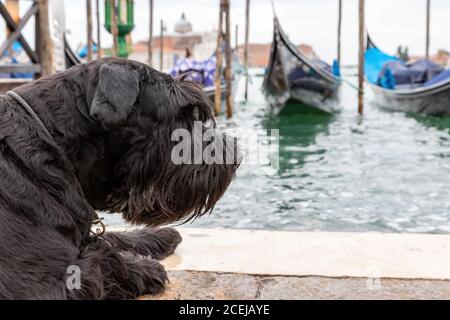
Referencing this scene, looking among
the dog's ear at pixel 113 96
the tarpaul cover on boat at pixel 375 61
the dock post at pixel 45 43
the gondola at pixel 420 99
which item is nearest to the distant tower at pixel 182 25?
the tarpaul cover on boat at pixel 375 61

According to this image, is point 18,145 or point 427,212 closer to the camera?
point 18,145

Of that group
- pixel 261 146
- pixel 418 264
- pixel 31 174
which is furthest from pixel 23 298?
pixel 261 146

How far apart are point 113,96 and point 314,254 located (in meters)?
1.53

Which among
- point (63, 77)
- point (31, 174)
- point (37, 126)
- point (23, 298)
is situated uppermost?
point (63, 77)

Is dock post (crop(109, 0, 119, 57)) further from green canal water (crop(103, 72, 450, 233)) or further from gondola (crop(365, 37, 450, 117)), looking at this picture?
gondola (crop(365, 37, 450, 117))

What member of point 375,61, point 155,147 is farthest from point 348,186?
point 375,61

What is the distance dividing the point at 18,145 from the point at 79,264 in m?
0.50

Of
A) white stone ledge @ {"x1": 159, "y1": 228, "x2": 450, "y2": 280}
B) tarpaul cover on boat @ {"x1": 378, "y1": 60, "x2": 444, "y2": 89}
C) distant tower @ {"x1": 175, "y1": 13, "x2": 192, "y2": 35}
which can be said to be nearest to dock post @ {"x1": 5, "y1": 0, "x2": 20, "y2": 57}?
white stone ledge @ {"x1": 159, "y1": 228, "x2": 450, "y2": 280}

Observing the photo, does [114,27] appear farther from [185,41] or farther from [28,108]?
[185,41]

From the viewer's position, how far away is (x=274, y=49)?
20.3 metres

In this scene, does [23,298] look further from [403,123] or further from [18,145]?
[403,123]

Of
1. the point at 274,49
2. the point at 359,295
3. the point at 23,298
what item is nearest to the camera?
the point at 23,298

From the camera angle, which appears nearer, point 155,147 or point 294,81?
point 155,147

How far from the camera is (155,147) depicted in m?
2.33
